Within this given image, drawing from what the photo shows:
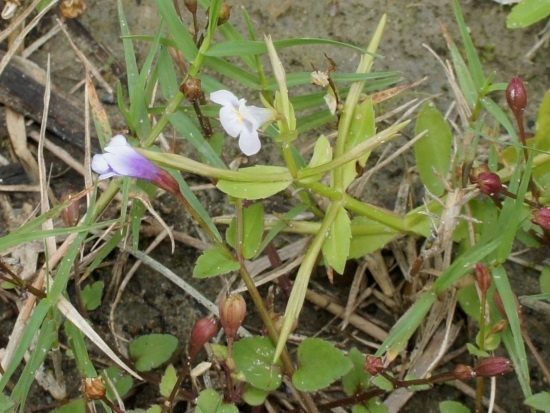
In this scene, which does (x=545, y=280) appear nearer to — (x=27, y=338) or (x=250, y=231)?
(x=250, y=231)

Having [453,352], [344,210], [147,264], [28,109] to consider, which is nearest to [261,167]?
[344,210]

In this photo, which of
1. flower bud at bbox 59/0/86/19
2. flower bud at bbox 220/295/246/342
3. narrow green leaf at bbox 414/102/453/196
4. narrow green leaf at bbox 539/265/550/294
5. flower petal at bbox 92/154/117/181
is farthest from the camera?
flower bud at bbox 59/0/86/19

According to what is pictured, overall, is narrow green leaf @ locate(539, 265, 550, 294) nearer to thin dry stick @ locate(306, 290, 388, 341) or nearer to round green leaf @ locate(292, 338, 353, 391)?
thin dry stick @ locate(306, 290, 388, 341)

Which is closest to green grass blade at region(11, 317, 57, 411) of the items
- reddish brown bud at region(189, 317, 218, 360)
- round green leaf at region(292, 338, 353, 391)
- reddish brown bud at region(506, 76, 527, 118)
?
reddish brown bud at region(189, 317, 218, 360)

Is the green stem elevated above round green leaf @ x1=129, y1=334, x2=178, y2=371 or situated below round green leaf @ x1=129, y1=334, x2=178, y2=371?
above

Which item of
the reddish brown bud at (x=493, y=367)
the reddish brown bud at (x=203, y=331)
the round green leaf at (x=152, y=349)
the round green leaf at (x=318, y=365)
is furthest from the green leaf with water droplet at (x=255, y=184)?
the reddish brown bud at (x=493, y=367)

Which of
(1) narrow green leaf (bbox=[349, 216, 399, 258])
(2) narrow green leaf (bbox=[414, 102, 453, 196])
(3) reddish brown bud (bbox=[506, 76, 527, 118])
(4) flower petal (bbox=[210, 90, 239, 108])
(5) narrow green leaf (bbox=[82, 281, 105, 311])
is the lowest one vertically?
(5) narrow green leaf (bbox=[82, 281, 105, 311])

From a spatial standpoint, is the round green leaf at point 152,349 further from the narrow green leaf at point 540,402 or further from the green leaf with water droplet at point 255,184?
the narrow green leaf at point 540,402

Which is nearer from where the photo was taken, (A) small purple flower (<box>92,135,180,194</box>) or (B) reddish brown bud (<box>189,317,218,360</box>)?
(A) small purple flower (<box>92,135,180,194</box>)
